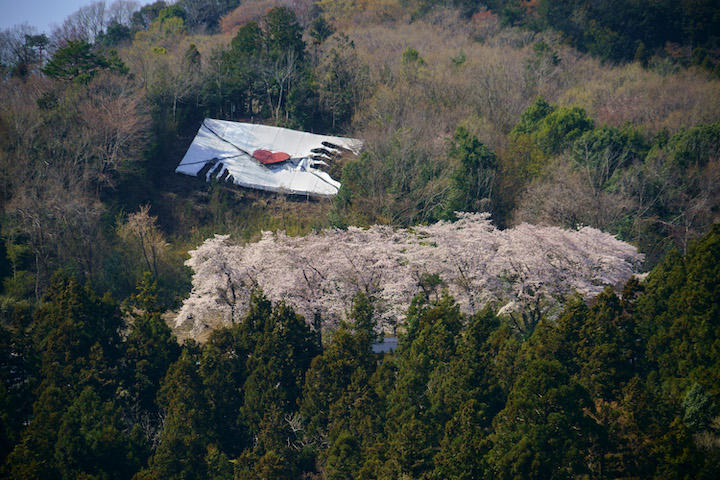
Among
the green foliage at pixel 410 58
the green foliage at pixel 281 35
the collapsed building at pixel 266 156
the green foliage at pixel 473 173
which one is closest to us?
the green foliage at pixel 473 173

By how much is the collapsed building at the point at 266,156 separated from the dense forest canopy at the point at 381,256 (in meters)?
1.35

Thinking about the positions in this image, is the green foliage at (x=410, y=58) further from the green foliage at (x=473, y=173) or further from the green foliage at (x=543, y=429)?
the green foliage at (x=543, y=429)

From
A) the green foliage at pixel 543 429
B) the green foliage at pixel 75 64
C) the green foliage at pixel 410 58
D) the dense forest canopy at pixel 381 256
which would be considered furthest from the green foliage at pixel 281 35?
the green foliage at pixel 543 429

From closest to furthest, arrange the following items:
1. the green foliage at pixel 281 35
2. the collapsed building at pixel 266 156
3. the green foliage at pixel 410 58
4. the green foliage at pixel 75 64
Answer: the collapsed building at pixel 266 156 < the green foliage at pixel 75 64 < the green foliage at pixel 410 58 < the green foliage at pixel 281 35

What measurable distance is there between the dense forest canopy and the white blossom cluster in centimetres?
13

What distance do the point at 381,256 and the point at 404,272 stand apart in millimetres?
1059

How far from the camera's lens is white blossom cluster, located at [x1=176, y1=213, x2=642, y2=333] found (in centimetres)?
2862

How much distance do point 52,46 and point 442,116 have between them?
28108mm

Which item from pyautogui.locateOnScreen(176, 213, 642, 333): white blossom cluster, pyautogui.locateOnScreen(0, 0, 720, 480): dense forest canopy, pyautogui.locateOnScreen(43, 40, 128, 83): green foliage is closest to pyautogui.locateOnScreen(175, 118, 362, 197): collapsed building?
pyautogui.locateOnScreen(0, 0, 720, 480): dense forest canopy

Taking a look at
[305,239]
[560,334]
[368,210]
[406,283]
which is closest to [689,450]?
[560,334]

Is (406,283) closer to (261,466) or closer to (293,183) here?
(261,466)

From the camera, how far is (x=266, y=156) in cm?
4453

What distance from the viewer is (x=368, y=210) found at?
36.3 m

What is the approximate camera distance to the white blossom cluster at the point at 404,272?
28.6 metres
